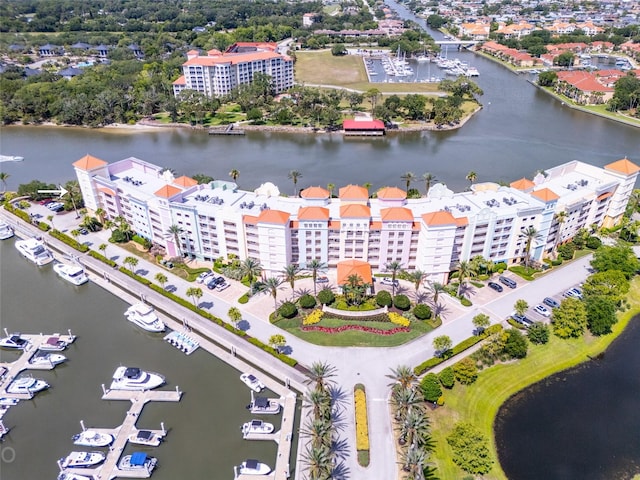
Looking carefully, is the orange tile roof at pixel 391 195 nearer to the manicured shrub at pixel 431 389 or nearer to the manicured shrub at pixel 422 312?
the manicured shrub at pixel 422 312

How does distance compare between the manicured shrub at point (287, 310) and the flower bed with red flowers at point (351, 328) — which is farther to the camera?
the manicured shrub at point (287, 310)

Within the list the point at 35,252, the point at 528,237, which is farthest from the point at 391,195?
the point at 35,252

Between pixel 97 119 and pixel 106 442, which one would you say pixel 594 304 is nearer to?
pixel 106 442

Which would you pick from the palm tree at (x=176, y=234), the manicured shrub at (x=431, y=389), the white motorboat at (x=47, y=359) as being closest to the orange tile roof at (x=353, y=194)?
the palm tree at (x=176, y=234)

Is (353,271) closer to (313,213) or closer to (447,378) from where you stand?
(313,213)

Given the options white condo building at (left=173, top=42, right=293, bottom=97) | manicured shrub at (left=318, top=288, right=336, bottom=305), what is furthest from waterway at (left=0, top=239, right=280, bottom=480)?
white condo building at (left=173, top=42, right=293, bottom=97)

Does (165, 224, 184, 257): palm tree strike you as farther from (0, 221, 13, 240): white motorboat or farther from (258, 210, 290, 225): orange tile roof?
(0, 221, 13, 240): white motorboat

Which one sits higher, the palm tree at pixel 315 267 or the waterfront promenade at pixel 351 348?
the palm tree at pixel 315 267
